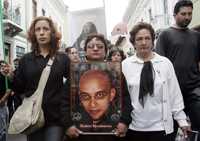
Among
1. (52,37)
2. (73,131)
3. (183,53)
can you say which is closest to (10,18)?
(183,53)

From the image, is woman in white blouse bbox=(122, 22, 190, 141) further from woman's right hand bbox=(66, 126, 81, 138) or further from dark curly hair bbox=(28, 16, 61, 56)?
dark curly hair bbox=(28, 16, 61, 56)

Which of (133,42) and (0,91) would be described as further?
(0,91)

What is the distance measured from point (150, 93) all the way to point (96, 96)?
471mm

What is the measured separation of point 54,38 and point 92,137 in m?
0.93

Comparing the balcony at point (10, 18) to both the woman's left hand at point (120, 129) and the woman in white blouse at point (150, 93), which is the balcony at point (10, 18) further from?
the woman's left hand at point (120, 129)

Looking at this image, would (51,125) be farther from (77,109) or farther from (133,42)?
(133,42)

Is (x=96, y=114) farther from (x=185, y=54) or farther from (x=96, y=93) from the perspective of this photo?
(x=185, y=54)

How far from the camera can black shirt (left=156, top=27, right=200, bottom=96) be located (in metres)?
4.63

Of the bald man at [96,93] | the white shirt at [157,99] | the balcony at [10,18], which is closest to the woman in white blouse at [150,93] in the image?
the white shirt at [157,99]

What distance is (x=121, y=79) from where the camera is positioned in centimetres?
396

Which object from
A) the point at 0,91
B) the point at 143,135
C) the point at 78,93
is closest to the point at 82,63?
the point at 78,93

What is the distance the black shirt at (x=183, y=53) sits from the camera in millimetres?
4629

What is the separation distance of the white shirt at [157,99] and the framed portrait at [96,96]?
188mm

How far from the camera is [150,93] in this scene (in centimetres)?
398
